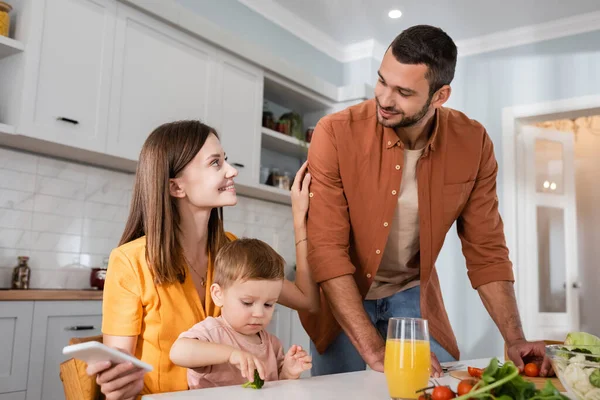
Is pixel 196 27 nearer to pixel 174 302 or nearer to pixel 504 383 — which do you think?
pixel 174 302

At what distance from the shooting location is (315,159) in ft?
6.15

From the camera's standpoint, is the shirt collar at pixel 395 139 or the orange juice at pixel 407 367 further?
the shirt collar at pixel 395 139

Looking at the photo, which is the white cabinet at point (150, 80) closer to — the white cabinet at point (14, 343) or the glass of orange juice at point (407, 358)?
the white cabinet at point (14, 343)

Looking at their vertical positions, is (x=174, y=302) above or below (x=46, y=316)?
above

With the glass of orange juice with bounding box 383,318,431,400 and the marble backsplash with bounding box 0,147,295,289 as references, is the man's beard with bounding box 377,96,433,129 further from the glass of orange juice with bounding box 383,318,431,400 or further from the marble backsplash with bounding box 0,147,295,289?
the marble backsplash with bounding box 0,147,295,289

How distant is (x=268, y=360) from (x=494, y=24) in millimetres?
4264

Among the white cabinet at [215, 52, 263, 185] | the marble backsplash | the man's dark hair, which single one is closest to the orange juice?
the man's dark hair

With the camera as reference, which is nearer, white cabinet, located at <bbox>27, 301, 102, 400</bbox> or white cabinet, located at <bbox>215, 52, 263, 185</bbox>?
white cabinet, located at <bbox>27, 301, 102, 400</bbox>

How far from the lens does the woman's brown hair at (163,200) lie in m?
1.46

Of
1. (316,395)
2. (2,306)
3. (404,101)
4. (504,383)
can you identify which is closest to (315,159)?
(404,101)

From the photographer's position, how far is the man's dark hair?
1807 mm

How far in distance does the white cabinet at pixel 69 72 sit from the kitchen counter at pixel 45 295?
721 mm

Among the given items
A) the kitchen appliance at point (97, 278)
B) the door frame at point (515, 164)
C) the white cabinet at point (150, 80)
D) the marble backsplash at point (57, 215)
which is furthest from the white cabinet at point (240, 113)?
the door frame at point (515, 164)

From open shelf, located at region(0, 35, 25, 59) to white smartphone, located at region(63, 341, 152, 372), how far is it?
2120 mm
